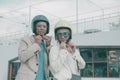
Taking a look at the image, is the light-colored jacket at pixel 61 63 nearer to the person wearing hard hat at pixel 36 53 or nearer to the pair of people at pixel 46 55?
the pair of people at pixel 46 55

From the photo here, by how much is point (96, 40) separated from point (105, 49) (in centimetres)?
69

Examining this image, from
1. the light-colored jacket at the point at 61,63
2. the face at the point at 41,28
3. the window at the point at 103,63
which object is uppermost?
the face at the point at 41,28

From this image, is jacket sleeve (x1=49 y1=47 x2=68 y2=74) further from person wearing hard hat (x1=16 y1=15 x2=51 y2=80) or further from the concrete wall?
the concrete wall

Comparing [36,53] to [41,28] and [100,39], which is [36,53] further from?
[100,39]

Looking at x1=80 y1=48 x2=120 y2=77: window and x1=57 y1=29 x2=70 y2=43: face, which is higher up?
x1=57 y1=29 x2=70 y2=43: face

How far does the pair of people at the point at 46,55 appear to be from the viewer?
2975mm

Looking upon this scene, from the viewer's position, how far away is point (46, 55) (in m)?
3.16

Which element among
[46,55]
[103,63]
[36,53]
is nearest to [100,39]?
[103,63]

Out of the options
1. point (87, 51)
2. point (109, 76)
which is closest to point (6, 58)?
point (87, 51)

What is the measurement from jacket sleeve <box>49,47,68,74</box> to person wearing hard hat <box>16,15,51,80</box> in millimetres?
157

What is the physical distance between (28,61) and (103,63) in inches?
543

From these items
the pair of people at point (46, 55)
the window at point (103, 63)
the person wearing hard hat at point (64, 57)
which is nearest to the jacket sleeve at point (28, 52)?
the pair of people at point (46, 55)

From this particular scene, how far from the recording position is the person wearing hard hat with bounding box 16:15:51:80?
303cm

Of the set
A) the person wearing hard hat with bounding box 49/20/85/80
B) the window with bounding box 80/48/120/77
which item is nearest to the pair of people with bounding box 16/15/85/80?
the person wearing hard hat with bounding box 49/20/85/80
